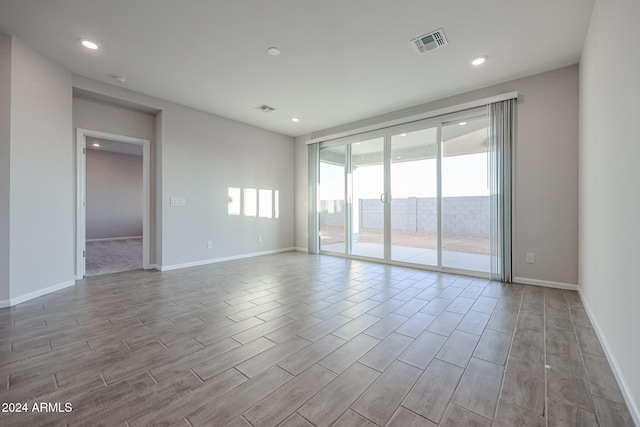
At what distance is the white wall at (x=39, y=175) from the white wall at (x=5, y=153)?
4 cm

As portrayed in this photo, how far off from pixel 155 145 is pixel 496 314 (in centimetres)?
543

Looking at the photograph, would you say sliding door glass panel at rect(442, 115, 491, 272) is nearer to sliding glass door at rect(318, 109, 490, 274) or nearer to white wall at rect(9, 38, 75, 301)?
sliding glass door at rect(318, 109, 490, 274)

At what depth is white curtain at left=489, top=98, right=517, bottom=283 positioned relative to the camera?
11.9 feet

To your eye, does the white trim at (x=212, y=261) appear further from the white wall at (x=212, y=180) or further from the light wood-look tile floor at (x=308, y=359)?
A: the light wood-look tile floor at (x=308, y=359)

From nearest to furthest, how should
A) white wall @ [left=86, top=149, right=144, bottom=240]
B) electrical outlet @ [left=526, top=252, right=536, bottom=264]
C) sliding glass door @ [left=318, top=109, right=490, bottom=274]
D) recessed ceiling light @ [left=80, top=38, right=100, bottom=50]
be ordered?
recessed ceiling light @ [left=80, top=38, right=100, bottom=50]
electrical outlet @ [left=526, top=252, right=536, bottom=264]
sliding glass door @ [left=318, top=109, right=490, bottom=274]
white wall @ [left=86, top=149, right=144, bottom=240]

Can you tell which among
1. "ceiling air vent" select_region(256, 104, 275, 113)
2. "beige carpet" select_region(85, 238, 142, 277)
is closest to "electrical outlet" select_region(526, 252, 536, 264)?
"ceiling air vent" select_region(256, 104, 275, 113)

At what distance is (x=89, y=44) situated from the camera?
285 cm

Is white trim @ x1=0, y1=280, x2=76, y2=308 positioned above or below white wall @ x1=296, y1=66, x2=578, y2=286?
below

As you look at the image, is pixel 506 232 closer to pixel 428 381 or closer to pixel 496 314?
pixel 496 314

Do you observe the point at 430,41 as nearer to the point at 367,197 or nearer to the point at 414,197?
the point at 414,197

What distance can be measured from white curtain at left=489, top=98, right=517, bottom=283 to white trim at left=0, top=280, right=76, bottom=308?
5759mm

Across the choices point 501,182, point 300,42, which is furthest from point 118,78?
point 501,182

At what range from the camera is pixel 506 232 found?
363cm

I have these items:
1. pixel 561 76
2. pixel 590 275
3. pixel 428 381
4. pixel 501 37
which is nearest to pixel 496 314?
pixel 590 275
